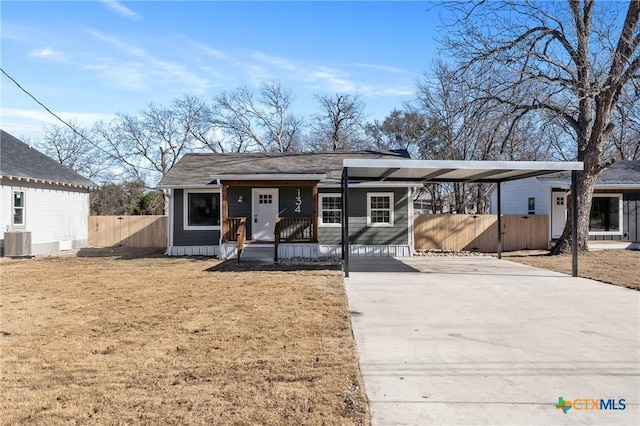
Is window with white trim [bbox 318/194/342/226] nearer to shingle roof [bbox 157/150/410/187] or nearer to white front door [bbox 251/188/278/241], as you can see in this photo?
shingle roof [bbox 157/150/410/187]

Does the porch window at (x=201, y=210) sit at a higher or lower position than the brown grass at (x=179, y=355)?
higher

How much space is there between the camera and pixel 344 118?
32.0m


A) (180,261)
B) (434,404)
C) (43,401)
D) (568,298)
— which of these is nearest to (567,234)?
(568,298)

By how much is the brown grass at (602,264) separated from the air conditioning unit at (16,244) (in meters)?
16.7

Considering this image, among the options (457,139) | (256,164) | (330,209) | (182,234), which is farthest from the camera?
(457,139)

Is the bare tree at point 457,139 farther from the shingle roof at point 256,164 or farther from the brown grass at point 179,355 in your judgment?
the brown grass at point 179,355

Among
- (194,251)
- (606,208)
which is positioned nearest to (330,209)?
(194,251)

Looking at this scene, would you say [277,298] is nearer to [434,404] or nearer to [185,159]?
[434,404]

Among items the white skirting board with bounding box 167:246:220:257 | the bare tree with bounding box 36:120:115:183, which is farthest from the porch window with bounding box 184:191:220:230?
the bare tree with bounding box 36:120:115:183

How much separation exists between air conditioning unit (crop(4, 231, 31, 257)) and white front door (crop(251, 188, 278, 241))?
7.86m

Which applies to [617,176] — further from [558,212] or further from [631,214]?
[558,212]

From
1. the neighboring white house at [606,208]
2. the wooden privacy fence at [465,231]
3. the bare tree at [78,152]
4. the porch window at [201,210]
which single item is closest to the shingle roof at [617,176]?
the neighboring white house at [606,208]

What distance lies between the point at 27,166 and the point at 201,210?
22.9 feet

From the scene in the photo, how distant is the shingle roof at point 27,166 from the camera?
15.1 m
